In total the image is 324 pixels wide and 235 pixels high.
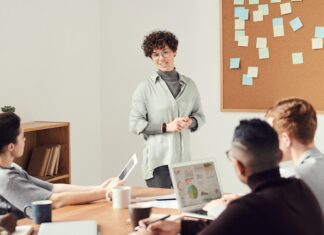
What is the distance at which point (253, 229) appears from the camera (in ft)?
4.78

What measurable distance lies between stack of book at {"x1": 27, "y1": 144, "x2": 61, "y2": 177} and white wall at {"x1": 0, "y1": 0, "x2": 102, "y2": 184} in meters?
0.40

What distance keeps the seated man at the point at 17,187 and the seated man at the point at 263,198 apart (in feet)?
3.69

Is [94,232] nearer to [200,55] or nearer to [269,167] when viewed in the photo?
[269,167]

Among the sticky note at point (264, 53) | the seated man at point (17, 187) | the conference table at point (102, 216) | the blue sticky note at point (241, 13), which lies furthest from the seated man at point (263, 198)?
the blue sticky note at point (241, 13)

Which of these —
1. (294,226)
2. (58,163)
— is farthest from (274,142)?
(58,163)

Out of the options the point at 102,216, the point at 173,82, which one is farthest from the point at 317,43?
the point at 102,216

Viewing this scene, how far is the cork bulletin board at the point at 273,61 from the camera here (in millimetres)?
4414

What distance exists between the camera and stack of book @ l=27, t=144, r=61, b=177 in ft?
13.6

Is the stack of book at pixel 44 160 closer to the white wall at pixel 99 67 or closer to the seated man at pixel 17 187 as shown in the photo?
the white wall at pixel 99 67

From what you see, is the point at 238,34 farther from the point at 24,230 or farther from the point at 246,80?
the point at 24,230

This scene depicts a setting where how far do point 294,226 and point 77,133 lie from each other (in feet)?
12.3

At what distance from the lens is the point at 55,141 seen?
14.2ft

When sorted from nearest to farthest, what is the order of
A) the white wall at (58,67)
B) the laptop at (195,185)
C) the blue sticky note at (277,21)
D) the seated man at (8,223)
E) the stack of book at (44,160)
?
the seated man at (8,223) < the laptop at (195,185) < the stack of book at (44,160) < the white wall at (58,67) < the blue sticky note at (277,21)

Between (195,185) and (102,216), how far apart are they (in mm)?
431
